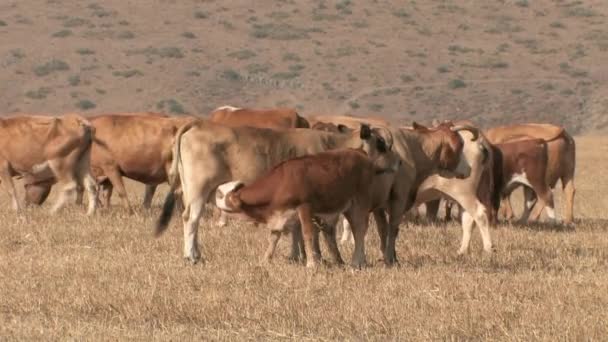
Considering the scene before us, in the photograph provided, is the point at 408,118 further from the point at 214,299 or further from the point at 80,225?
the point at 214,299

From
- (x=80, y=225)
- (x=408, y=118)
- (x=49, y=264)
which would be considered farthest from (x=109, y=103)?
(x=49, y=264)

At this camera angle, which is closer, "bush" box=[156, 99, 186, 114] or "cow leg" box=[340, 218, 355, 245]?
"cow leg" box=[340, 218, 355, 245]

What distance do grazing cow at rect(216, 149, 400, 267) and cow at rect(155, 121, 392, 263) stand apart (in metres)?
0.63

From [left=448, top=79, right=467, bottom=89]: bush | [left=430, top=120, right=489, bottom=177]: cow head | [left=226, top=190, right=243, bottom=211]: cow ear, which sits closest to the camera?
[left=226, top=190, right=243, bottom=211]: cow ear

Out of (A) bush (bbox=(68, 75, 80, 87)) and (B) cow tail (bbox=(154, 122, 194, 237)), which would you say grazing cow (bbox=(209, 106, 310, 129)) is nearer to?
(B) cow tail (bbox=(154, 122, 194, 237))

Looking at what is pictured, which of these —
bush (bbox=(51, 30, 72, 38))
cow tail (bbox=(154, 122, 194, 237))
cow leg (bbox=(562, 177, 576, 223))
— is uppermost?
cow tail (bbox=(154, 122, 194, 237))

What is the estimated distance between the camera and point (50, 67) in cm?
7150

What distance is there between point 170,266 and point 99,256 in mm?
1119

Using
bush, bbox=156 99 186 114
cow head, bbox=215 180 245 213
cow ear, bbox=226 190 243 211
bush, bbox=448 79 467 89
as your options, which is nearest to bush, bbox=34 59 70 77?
bush, bbox=156 99 186 114

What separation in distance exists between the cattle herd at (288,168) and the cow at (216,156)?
12 mm

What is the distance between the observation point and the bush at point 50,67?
7081cm

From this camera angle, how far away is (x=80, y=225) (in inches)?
706

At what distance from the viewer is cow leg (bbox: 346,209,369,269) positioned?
1423 cm

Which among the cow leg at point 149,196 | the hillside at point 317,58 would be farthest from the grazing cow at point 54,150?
the hillside at point 317,58
